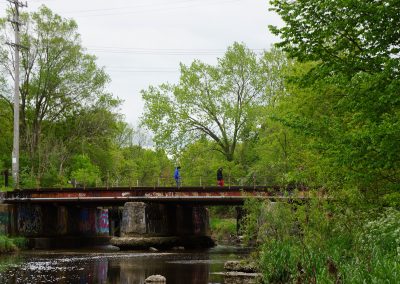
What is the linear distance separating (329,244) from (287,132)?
30.1m

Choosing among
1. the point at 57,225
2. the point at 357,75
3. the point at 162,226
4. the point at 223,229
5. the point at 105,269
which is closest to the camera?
the point at 357,75

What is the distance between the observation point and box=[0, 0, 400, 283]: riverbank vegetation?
57.8 ft

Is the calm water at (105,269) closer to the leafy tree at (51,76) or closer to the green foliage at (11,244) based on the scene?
the green foliage at (11,244)

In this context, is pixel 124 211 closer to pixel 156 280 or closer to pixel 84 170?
pixel 84 170

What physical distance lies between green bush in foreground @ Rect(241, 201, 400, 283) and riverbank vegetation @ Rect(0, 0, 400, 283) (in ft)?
0.16

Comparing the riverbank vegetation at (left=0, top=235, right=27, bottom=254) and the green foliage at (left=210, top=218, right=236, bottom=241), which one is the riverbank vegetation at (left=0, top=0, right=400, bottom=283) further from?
the riverbank vegetation at (left=0, top=235, right=27, bottom=254)

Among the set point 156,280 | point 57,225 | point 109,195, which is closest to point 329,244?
point 156,280

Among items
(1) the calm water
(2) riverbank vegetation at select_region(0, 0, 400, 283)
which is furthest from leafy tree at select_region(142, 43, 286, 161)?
(1) the calm water

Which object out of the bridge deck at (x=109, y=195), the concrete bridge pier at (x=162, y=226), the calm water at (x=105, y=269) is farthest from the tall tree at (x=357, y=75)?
the concrete bridge pier at (x=162, y=226)

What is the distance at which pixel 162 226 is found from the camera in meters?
51.0

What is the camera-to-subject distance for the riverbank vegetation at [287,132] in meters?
17.6

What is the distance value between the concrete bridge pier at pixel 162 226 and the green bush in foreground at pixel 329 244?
79.3 ft

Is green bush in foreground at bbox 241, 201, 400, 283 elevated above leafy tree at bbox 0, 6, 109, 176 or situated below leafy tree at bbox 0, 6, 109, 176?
below

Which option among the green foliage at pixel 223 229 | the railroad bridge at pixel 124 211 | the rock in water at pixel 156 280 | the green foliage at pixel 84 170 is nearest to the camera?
the rock in water at pixel 156 280
